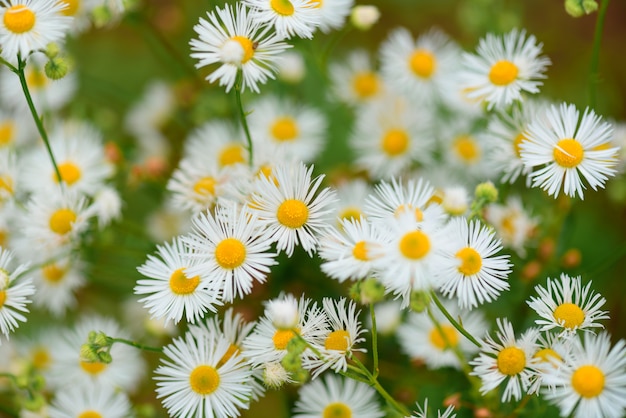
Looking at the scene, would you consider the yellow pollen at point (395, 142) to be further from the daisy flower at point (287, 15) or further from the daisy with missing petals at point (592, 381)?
the daisy with missing petals at point (592, 381)

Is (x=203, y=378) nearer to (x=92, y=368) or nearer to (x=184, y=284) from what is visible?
(x=184, y=284)

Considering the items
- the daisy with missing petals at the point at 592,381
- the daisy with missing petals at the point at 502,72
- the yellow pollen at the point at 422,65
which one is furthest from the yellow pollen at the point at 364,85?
the daisy with missing petals at the point at 592,381

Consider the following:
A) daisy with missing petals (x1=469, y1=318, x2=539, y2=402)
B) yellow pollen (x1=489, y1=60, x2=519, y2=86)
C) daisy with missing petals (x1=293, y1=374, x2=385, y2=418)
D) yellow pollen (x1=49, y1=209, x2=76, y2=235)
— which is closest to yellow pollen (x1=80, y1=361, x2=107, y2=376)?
yellow pollen (x1=49, y1=209, x2=76, y2=235)

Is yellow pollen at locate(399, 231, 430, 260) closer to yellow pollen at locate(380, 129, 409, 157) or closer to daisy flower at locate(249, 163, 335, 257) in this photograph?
daisy flower at locate(249, 163, 335, 257)

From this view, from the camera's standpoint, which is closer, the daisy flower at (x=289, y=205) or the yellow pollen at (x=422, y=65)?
the daisy flower at (x=289, y=205)

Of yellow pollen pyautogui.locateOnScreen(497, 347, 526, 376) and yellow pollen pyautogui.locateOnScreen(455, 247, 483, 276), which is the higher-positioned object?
yellow pollen pyautogui.locateOnScreen(455, 247, 483, 276)

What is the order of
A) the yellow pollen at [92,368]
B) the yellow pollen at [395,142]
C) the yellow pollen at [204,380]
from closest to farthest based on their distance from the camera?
the yellow pollen at [204,380] < the yellow pollen at [92,368] < the yellow pollen at [395,142]

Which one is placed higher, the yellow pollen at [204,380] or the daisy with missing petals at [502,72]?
the daisy with missing petals at [502,72]

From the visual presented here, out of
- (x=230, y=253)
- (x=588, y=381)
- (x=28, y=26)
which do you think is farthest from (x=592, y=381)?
(x=28, y=26)
